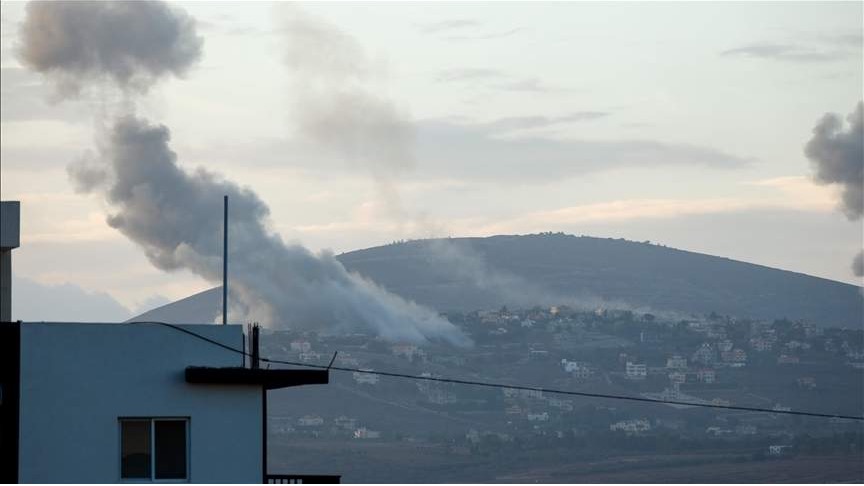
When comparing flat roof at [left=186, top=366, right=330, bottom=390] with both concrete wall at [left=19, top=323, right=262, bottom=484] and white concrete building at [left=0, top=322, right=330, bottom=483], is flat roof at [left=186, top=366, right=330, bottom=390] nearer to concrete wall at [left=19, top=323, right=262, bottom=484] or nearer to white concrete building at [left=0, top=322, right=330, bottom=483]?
white concrete building at [left=0, top=322, right=330, bottom=483]

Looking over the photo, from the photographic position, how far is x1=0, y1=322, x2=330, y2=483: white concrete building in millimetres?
28578

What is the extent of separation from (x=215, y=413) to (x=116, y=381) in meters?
1.76

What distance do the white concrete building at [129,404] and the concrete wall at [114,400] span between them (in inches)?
0.6

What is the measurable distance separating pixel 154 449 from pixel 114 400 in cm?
110

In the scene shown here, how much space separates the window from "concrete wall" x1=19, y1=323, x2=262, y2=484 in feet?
0.60

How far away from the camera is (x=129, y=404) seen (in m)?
29.0

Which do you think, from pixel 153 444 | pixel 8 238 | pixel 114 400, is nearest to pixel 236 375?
pixel 153 444

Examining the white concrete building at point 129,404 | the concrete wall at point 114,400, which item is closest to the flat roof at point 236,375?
the white concrete building at point 129,404

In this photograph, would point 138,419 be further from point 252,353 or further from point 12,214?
point 12,214

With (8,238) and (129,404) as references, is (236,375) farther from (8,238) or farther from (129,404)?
(8,238)

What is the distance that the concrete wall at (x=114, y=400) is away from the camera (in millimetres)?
28562

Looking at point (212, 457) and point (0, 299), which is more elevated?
point (0, 299)

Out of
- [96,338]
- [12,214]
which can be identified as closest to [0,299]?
[12,214]

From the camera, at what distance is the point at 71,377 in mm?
28828
